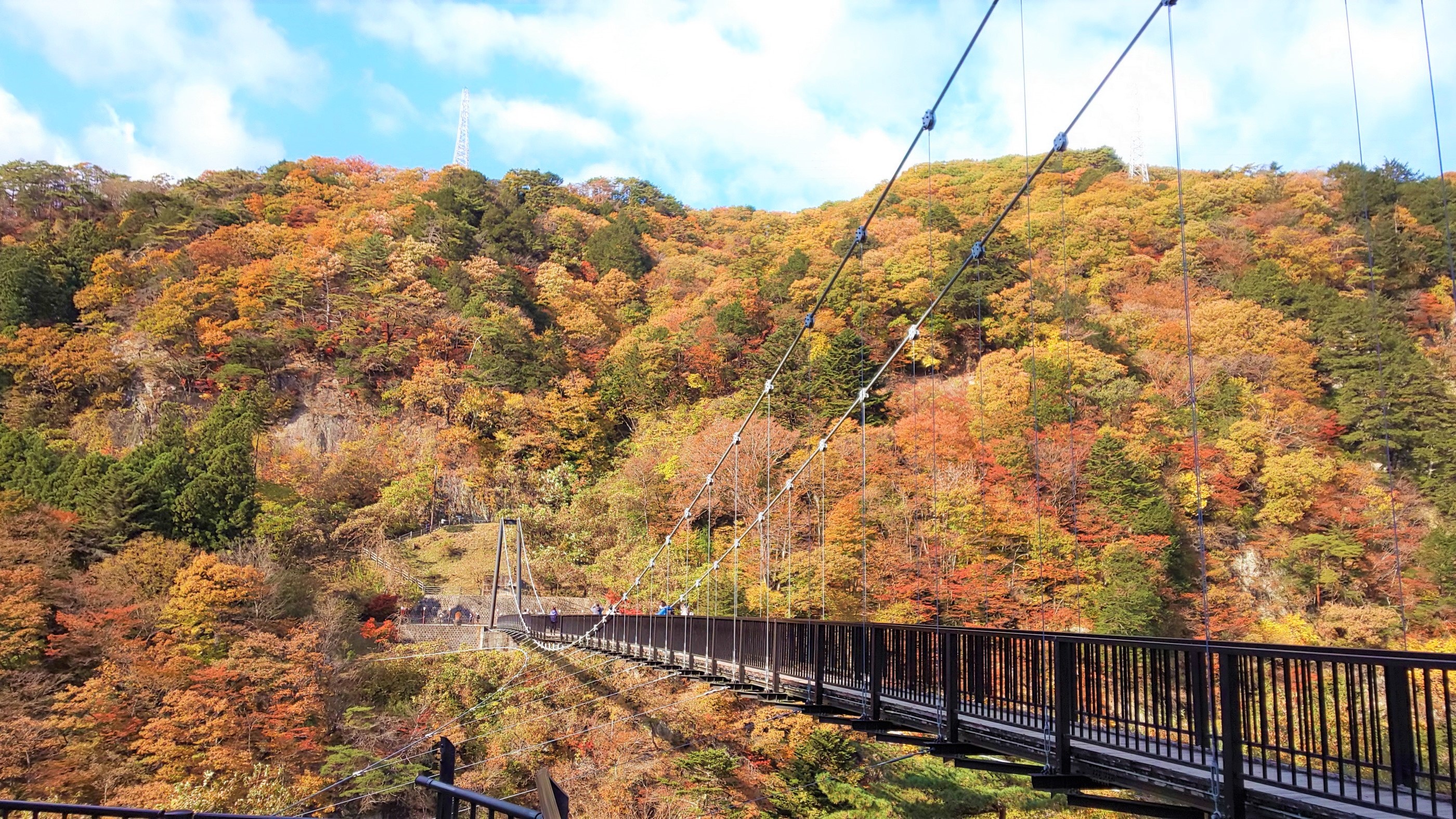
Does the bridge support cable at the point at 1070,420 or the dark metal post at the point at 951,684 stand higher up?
the bridge support cable at the point at 1070,420

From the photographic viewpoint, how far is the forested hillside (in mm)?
16031

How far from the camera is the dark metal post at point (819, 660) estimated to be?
7.38m

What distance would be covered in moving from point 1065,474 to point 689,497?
10.8 meters

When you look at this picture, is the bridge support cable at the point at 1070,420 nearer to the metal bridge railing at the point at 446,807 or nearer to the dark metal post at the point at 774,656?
the dark metal post at the point at 774,656

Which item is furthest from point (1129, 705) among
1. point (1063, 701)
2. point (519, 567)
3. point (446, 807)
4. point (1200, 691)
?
point (519, 567)

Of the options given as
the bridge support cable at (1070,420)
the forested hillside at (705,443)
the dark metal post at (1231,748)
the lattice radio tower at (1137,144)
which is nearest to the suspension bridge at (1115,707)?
the dark metal post at (1231,748)

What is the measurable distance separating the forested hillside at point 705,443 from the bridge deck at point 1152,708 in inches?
186

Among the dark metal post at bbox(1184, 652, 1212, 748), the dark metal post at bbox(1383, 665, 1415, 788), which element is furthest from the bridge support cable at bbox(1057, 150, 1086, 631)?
the dark metal post at bbox(1383, 665, 1415, 788)

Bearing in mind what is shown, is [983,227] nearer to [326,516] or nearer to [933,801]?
[933,801]

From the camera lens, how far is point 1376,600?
16.5 metres

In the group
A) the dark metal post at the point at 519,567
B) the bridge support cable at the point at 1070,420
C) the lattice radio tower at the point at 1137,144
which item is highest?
the lattice radio tower at the point at 1137,144

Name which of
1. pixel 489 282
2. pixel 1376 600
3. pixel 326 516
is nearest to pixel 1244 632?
pixel 1376 600

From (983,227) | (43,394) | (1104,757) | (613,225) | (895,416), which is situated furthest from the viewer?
(613,225)

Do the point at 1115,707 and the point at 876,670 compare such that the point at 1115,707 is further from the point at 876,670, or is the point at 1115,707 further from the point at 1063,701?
the point at 876,670
